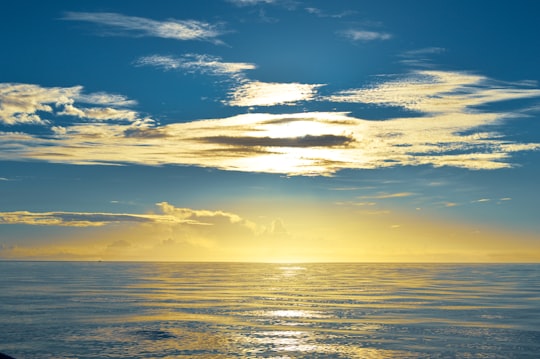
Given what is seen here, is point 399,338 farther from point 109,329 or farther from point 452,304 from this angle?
point 452,304

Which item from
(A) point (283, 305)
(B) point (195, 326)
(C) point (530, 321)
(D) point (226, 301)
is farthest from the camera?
(D) point (226, 301)

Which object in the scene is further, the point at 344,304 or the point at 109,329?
the point at 344,304

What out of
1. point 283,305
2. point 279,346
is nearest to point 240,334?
point 279,346

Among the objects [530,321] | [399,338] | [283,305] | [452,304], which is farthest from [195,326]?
[452,304]

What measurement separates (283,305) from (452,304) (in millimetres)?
23513

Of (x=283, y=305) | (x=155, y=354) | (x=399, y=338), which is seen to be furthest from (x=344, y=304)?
(x=155, y=354)

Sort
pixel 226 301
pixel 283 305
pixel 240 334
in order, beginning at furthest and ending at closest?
pixel 226 301 → pixel 283 305 → pixel 240 334

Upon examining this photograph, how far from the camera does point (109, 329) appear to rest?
5850 centimetres

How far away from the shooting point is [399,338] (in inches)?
2117

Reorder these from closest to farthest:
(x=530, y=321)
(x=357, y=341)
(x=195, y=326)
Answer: (x=357, y=341)
(x=195, y=326)
(x=530, y=321)

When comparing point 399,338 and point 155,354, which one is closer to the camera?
point 155,354

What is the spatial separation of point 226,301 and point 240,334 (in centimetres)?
3692

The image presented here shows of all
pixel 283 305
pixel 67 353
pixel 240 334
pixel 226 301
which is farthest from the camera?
pixel 226 301

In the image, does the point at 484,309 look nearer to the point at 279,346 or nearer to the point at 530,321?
the point at 530,321
